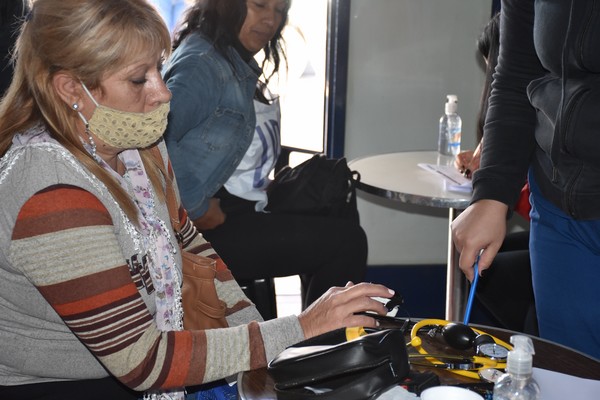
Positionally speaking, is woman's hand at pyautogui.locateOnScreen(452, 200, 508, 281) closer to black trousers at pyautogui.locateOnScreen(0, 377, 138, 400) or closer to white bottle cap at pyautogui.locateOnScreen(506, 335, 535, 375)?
white bottle cap at pyautogui.locateOnScreen(506, 335, 535, 375)

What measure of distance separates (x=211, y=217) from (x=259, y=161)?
276 mm

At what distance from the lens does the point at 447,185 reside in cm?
261

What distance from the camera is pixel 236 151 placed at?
263 centimetres

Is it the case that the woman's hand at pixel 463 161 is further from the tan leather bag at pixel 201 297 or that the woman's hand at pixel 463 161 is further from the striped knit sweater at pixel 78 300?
the striped knit sweater at pixel 78 300

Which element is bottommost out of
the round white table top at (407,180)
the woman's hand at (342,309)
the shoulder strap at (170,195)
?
the round white table top at (407,180)

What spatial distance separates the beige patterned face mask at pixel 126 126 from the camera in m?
1.52

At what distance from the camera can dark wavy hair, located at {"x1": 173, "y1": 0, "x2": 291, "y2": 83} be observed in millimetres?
2630

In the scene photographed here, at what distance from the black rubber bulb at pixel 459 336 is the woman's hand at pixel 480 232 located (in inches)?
6.2

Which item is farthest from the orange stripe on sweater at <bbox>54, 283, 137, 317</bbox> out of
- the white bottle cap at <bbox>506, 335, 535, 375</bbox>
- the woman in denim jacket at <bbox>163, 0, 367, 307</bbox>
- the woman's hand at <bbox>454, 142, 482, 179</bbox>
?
the woman's hand at <bbox>454, 142, 482, 179</bbox>

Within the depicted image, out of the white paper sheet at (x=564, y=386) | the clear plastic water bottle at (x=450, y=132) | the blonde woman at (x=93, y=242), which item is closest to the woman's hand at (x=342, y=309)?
the blonde woman at (x=93, y=242)

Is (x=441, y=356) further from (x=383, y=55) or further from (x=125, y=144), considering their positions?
(x=383, y=55)

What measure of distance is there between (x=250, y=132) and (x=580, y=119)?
1.43m

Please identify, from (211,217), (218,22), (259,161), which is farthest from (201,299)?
(218,22)

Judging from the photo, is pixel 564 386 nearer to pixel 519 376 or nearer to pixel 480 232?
pixel 519 376
